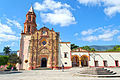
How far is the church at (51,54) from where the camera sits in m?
31.4

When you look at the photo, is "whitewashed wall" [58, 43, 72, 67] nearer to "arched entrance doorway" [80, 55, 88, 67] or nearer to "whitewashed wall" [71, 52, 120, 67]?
"whitewashed wall" [71, 52, 120, 67]

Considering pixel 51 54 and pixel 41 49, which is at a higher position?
pixel 41 49

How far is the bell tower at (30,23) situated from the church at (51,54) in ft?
4.22

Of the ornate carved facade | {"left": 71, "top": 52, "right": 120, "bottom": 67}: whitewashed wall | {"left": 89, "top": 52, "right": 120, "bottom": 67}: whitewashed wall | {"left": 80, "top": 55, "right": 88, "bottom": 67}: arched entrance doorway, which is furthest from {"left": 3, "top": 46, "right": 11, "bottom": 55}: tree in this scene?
{"left": 89, "top": 52, "right": 120, "bottom": 67}: whitewashed wall

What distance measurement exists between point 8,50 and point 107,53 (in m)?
63.4

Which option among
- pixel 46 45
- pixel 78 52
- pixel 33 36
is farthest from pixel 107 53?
pixel 33 36

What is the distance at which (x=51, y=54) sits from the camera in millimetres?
31656

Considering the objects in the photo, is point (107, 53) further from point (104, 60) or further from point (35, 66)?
point (35, 66)

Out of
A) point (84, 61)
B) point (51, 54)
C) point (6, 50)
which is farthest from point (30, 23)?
point (6, 50)

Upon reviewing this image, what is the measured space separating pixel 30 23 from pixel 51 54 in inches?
538

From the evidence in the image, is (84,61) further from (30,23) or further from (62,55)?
(30,23)

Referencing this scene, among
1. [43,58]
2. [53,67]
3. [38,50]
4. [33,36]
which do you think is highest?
[33,36]

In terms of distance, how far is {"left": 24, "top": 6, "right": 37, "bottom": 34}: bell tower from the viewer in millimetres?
34750

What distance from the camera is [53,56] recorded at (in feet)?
104
